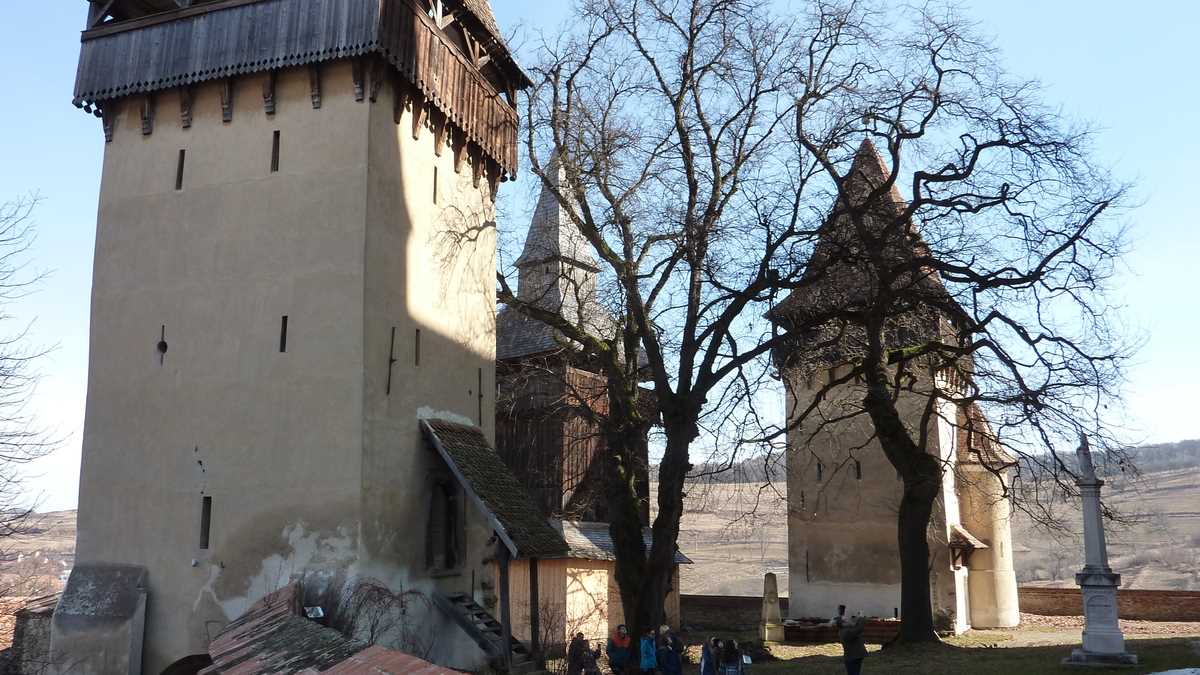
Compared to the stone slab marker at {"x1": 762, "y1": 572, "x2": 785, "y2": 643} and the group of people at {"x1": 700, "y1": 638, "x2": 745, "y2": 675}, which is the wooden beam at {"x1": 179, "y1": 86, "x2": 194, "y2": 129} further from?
the stone slab marker at {"x1": 762, "y1": 572, "x2": 785, "y2": 643}

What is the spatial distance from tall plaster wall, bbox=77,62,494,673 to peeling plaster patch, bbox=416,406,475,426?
0.06m

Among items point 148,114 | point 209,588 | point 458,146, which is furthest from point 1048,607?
point 148,114

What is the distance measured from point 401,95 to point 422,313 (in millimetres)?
4162

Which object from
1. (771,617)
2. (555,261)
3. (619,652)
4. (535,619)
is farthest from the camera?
(771,617)

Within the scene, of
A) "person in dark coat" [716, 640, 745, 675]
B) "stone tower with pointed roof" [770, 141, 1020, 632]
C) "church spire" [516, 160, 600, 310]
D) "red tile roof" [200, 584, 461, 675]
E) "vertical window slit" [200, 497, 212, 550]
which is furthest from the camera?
"stone tower with pointed roof" [770, 141, 1020, 632]

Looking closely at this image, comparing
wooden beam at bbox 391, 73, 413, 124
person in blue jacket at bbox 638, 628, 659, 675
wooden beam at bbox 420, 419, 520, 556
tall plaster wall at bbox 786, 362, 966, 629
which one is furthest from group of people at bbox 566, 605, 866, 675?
tall plaster wall at bbox 786, 362, 966, 629

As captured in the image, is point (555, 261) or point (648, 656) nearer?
point (648, 656)

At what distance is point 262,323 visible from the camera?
56.1ft

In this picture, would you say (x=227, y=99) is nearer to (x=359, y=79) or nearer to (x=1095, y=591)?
(x=359, y=79)

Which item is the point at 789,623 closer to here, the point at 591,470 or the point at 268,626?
the point at 591,470

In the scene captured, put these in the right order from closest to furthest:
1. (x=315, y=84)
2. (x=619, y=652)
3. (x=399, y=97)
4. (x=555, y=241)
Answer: (x=619, y=652) < (x=315, y=84) < (x=399, y=97) < (x=555, y=241)

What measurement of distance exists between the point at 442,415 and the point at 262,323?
12.8ft

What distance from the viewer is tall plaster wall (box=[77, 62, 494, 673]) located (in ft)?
53.0

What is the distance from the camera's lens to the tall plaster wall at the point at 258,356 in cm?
1616
